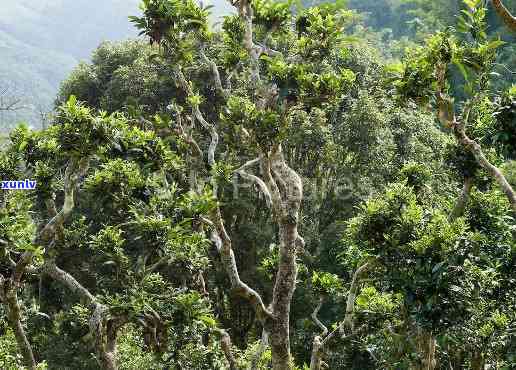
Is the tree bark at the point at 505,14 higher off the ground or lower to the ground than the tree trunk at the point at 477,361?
higher

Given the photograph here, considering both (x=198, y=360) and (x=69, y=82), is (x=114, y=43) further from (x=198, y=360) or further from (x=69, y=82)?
(x=198, y=360)

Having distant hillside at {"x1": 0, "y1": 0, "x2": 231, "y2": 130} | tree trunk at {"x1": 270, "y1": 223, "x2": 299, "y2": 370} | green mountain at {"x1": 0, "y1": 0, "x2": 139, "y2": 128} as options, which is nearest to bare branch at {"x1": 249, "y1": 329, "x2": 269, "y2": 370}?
tree trunk at {"x1": 270, "y1": 223, "x2": 299, "y2": 370}

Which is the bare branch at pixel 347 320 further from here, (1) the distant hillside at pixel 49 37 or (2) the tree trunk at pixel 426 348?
(1) the distant hillside at pixel 49 37

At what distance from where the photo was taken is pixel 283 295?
780 centimetres

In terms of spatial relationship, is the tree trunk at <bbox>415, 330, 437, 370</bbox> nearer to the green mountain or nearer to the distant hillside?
the green mountain

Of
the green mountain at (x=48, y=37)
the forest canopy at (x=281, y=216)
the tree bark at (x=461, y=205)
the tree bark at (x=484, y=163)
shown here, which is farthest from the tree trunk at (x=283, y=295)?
the green mountain at (x=48, y=37)

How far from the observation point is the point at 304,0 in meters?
55.5

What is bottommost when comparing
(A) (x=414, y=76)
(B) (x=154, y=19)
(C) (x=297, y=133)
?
(C) (x=297, y=133)

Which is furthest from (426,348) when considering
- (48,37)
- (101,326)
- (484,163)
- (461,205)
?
(48,37)

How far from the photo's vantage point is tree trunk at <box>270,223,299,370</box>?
7758 millimetres

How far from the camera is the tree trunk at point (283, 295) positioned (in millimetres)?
7758

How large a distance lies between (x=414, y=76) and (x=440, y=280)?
238 centimetres

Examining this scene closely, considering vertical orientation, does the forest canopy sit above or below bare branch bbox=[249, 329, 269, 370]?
above

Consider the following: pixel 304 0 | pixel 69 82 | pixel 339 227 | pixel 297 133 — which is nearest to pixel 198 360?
pixel 339 227
